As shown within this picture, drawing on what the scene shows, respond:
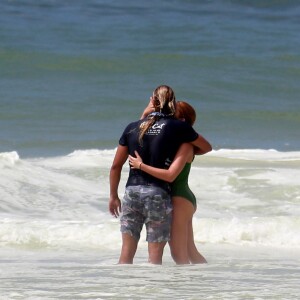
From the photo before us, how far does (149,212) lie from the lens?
7020 millimetres

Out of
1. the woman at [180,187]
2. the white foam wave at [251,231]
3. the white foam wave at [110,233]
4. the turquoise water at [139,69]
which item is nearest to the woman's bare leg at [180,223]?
the woman at [180,187]

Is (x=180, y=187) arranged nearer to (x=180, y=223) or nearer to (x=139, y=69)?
(x=180, y=223)

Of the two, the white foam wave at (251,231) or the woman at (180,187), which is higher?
the white foam wave at (251,231)

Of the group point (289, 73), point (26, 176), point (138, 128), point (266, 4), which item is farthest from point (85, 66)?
point (138, 128)

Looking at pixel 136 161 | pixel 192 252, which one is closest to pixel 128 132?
pixel 136 161

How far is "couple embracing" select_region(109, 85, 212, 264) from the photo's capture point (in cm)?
699

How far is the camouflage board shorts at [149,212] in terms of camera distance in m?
7.00

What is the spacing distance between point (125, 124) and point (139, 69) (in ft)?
18.3

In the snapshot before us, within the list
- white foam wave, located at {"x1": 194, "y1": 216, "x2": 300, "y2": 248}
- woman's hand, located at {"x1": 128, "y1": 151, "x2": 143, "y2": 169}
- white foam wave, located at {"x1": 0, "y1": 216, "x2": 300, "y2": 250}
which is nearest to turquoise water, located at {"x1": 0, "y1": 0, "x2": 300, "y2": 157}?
white foam wave, located at {"x1": 0, "y1": 216, "x2": 300, "y2": 250}

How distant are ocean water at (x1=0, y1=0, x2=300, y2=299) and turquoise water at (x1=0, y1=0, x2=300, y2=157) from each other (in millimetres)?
51

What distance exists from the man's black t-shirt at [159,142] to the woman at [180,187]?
46 mm

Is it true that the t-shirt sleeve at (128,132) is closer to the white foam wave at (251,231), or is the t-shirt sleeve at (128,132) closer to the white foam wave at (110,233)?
the white foam wave at (110,233)

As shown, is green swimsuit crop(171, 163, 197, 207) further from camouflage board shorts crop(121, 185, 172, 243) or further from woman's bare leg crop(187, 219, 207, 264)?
woman's bare leg crop(187, 219, 207, 264)

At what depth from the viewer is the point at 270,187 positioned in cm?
1270
